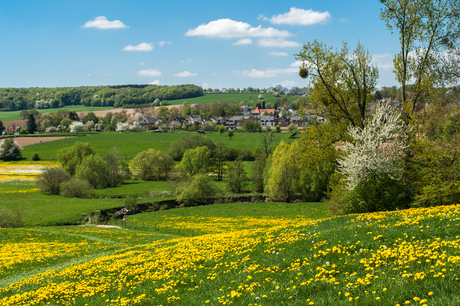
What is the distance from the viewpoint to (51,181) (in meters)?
72.4

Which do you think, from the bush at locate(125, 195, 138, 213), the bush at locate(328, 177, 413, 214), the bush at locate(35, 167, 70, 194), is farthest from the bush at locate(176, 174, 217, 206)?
the bush at locate(328, 177, 413, 214)

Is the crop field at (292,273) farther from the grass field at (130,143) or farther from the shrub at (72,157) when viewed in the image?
the grass field at (130,143)

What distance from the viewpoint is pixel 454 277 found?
20.8ft

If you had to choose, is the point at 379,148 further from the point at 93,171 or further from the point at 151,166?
the point at 151,166

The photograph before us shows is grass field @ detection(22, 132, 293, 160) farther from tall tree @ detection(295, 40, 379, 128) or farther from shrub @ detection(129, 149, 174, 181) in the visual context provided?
tall tree @ detection(295, 40, 379, 128)

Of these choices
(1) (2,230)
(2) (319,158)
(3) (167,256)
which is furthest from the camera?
(1) (2,230)

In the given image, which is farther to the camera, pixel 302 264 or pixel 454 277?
pixel 302 264

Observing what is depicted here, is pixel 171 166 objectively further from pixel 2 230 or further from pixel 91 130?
pixel 91 130

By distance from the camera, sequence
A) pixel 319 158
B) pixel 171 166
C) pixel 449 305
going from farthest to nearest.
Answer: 1. pixel 171 166
2. pixel 319 158
3. pixel 449 305

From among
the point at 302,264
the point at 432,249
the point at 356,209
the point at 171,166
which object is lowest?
the point at 171,166

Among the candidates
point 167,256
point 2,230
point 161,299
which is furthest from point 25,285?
point 2,230

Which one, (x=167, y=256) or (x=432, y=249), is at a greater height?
(x=432, y=249)

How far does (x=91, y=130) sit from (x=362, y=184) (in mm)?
179114

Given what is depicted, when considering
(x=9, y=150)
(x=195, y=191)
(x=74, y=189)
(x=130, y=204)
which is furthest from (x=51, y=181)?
(x=9, y=150)
